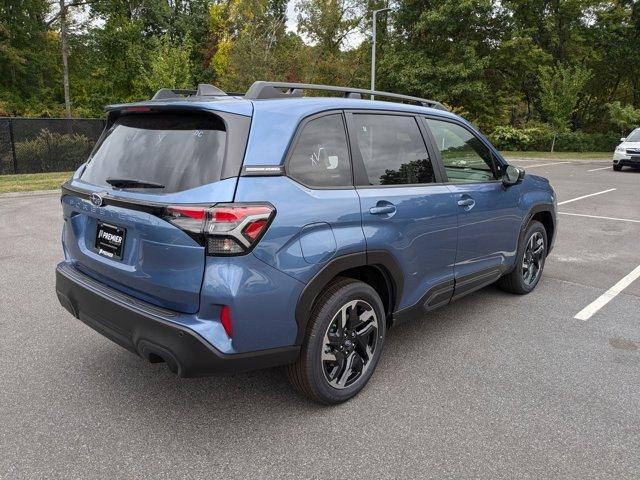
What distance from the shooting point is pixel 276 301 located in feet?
8.14

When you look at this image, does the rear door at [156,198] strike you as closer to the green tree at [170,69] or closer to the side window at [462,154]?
the side window at [462,154]

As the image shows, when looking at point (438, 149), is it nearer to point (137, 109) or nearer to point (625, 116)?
point (137, 109)

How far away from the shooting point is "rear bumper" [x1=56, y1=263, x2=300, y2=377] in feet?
7.75

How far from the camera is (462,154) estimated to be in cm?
403

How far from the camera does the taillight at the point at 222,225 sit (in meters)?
2.32

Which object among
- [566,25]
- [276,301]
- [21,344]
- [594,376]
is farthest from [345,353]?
[566,25]

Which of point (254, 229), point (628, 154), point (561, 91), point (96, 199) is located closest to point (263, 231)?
point (254, 229)

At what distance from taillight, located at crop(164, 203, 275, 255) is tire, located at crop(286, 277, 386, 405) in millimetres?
647

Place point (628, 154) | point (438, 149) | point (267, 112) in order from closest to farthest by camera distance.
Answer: point (267, 112)
point (438, 149)
point (628, 154)

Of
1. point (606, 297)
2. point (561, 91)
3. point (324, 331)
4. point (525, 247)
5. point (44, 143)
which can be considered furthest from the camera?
point (561, 91)

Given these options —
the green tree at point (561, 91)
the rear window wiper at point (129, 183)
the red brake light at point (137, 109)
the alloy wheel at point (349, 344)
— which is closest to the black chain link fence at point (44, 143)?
the red brake light at point (137, 109)

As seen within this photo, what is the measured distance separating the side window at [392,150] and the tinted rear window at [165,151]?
3.19 feet

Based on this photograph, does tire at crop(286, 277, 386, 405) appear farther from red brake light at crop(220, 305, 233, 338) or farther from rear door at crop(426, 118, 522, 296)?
rear door at crop(426, 118, 522, 296)

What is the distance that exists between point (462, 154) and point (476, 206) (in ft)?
1.55
